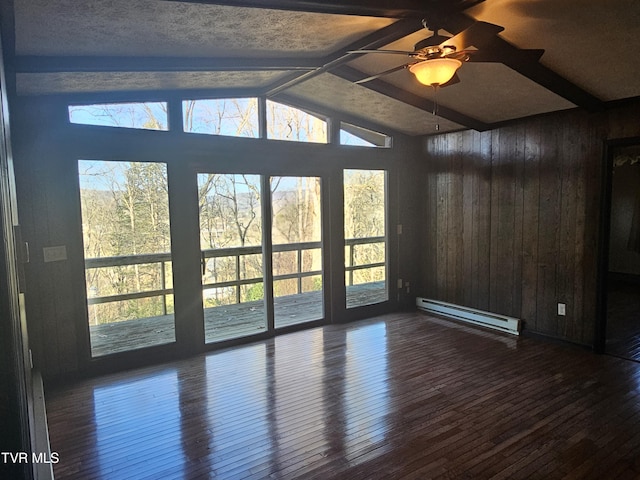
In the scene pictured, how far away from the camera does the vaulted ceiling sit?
97.0 inches

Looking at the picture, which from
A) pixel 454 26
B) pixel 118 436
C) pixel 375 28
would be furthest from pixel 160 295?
pixel 454 26

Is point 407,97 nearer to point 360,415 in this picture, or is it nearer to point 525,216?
point 525,216

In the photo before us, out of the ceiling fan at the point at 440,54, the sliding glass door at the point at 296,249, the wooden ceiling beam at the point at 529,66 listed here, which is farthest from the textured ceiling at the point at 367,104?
the ceiling fan at the point at 440,54

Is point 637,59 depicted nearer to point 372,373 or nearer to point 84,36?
point 372,373

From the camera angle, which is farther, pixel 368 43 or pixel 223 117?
pixel 223 117

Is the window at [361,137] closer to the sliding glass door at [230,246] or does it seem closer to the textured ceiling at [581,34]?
the sliding glass door at [230,246]

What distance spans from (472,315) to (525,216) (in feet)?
4.88

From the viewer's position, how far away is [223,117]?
4605 mm

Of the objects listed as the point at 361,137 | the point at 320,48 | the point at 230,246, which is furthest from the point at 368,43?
the point at 230,246

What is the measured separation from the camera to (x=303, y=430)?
2930mm

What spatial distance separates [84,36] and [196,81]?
1.44 m

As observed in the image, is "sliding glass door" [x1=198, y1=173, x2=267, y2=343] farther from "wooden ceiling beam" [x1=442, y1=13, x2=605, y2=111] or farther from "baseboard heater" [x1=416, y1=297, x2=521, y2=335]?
"wooden ceiling beam" [x1=442, y1=13, x2=605, y2=111]

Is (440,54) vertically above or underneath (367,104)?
underneath

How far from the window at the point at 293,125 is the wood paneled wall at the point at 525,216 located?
1768 mm
